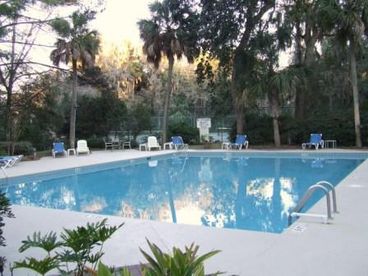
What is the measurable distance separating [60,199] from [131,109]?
12.2 m

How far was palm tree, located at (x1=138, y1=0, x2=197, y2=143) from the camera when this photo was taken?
18.9m

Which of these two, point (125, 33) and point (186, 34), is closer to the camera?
point (186, 34)

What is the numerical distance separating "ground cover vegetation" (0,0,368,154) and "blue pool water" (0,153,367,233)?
284 centimetres

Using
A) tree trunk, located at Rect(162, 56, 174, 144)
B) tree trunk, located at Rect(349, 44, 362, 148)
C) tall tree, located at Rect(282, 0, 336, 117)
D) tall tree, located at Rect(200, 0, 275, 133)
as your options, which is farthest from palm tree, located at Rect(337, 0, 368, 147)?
tree trunk, located at Rect(162, 56, 174, 144)

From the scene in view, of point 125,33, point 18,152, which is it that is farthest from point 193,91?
point 18,152

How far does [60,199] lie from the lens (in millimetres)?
9734

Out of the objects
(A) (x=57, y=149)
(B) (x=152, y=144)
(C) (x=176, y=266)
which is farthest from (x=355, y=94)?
(C) (x=176, y=266)

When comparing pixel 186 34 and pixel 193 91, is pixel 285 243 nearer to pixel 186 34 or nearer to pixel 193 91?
pixel 186 34

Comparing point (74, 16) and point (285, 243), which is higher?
point (74, 16)

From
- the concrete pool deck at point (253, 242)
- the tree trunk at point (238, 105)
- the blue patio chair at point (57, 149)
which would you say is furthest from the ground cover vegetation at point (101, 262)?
Answer: the tree trunk at point (238, 105)

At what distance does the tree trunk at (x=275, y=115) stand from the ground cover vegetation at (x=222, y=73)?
0.14 feet

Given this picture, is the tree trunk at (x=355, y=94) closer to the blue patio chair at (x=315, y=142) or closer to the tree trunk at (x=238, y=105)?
the blue patio chair at (x=315, y=142)

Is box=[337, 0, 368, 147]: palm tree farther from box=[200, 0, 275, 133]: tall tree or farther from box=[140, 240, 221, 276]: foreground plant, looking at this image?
box=[140, 240, 221, 276]: foreground plant

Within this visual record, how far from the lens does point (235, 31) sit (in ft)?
60.6
